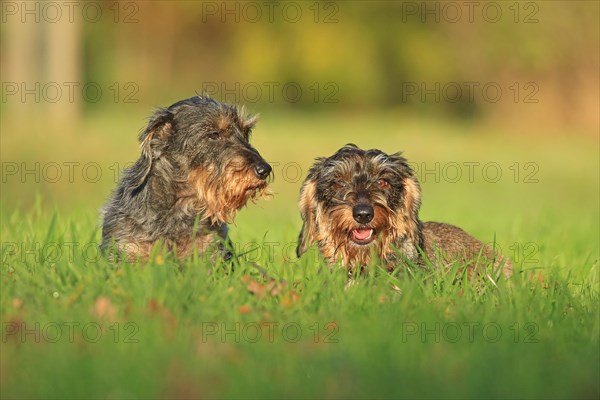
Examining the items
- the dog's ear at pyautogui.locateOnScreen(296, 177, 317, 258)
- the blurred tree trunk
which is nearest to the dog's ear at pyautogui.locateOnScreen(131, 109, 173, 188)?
the dog's ear at pyautogui.locateOnScreen(296, 177, 317, 258)

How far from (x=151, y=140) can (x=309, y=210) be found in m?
1.39

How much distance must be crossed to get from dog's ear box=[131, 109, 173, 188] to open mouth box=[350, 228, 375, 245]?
5.59 ft

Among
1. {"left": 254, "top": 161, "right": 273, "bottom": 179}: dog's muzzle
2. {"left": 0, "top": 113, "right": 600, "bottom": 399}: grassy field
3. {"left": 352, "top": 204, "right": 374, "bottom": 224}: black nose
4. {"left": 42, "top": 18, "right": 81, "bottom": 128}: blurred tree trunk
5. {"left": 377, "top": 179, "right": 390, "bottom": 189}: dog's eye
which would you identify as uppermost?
{"left": 42, "top": 18, "right": 81, "bottom": 128}: blurred tree trunk

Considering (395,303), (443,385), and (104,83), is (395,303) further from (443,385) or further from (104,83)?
(104,83)

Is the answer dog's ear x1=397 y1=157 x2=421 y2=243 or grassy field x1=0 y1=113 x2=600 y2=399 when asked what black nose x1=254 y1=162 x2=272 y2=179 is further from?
dog's ear x1=397 y1=157 x2=421 y2=243

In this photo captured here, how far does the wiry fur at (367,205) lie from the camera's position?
8.19 metres

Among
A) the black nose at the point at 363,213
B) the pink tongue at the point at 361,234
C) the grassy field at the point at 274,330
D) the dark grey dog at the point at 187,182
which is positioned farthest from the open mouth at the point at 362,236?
the dark grey dog at the point at 187,182

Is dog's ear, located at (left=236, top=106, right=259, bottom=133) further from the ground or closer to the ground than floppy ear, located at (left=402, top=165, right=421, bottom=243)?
further from the ground

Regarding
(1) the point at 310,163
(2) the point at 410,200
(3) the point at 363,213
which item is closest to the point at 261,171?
(3) the point at 363,213

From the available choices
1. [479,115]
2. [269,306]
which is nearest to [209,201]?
[269,306]

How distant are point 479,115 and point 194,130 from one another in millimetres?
37511

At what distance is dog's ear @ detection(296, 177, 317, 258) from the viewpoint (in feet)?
28.3

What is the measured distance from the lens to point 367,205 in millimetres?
8062

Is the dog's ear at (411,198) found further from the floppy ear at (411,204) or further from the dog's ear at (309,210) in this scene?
the dog's ear at (309,210)
